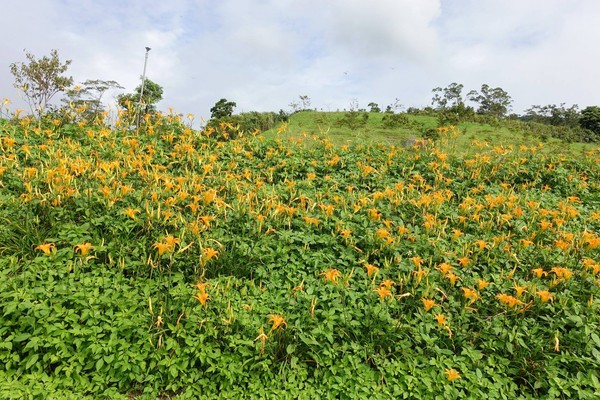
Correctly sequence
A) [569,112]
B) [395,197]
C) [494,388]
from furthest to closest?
[569,112]
[395,197]
[494,388]

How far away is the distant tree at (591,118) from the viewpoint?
1558cm

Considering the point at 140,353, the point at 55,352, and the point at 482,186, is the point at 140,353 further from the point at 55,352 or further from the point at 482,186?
the point at 482,186

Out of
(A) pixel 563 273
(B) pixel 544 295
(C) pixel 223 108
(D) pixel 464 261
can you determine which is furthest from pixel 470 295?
(C) pixel 223 108

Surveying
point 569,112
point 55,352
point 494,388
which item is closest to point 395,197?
point 494,388

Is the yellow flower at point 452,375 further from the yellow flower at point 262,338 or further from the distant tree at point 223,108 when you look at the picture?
the distant tree at point 223,108

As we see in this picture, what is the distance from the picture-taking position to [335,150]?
647 cm

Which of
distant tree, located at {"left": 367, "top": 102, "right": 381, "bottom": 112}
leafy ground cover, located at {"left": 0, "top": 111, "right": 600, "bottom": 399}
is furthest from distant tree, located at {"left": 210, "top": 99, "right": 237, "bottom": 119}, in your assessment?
leafy ground cover, located at {"left": 0, "top": 111, "right": 600, "bottom": 399}

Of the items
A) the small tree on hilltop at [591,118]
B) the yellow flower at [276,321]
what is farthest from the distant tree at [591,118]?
the yellow flower at [276,321]

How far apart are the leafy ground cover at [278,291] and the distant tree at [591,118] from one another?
14215 mm

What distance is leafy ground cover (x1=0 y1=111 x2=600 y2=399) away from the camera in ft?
8.43

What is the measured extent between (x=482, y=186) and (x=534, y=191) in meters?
0.90

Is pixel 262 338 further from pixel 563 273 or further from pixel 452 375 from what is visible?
pixel 563 273

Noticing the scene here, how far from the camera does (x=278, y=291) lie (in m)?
3.21

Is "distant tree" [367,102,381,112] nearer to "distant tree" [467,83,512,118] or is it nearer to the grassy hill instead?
the grassy hill
